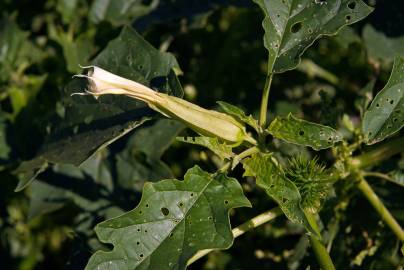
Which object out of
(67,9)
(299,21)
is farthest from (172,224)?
(67,9)

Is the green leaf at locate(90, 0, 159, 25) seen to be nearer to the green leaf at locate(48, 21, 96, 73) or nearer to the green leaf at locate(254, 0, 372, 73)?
the green leaf at locate(48, 21, 96, 73)

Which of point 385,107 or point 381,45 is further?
point 381,45

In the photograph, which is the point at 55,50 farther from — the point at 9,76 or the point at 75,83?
the point at 75,83

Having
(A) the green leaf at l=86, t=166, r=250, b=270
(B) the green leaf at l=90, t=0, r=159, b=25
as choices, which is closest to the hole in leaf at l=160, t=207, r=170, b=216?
(A) the green leaf at l=86, t=166, r=250, b=270

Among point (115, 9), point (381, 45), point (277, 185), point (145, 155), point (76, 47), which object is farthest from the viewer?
point (115, 9)

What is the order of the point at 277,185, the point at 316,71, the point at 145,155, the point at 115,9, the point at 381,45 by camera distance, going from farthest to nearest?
the point at 316,71, the point at 115,9, the point at 381,45, the point at 145,155, the point at 277,185

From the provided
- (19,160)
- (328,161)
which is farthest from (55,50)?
(328,161)

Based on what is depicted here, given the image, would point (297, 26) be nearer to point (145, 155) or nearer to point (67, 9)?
point (145, 155)
